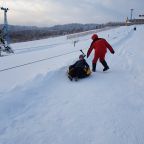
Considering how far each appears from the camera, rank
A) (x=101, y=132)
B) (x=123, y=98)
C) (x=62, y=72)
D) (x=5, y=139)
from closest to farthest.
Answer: (x=5, y=139) < (x=101, y=132) < (x=123, y=98) < (x=62, y=72)

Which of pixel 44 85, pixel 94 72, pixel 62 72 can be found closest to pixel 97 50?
pixel 94 72

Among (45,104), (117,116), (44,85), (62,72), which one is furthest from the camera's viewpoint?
(62,72)

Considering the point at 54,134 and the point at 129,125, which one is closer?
the point at 54,134

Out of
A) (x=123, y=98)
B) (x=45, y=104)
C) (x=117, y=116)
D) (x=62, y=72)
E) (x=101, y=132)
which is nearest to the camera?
(x=101, y=132)

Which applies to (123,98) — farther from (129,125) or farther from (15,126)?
(15,126)

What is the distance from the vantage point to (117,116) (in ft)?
21.1

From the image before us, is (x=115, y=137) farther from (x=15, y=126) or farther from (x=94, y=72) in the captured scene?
(x=94, y=72)

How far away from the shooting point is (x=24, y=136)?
17.7 ft

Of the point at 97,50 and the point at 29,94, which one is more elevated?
the point at 97,50

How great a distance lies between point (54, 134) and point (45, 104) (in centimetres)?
182

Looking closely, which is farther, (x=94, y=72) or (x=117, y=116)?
(x=94, y=72)

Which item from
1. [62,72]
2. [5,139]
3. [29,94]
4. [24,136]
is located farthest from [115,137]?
[62,72]

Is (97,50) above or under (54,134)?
above

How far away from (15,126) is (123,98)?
3259 millimetres
